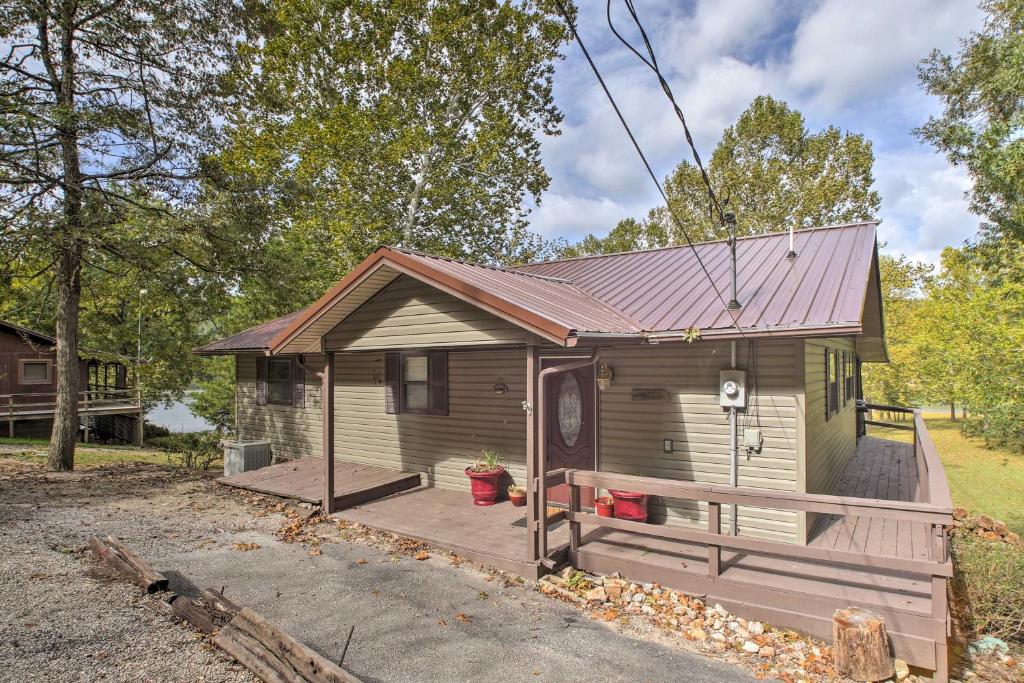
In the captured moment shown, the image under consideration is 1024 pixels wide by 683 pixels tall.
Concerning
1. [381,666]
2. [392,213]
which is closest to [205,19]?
[392,213]

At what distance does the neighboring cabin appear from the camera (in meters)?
6.21

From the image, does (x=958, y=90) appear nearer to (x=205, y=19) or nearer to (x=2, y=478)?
(x=205, y=19)

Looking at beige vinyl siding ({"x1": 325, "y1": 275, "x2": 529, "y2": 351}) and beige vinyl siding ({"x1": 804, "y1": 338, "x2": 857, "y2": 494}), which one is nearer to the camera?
beige vinyl siding ({"x1": 325, "y1": 275, "x2": 529, "y2": 351})

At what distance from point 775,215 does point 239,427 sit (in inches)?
926

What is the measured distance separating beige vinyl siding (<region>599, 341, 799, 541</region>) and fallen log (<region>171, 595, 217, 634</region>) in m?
4.98

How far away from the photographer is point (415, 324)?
22.9 ft

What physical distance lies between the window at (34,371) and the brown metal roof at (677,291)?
2325 cm

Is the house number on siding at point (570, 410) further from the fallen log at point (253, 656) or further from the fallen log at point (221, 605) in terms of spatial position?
the fallen log at point (253, 656)

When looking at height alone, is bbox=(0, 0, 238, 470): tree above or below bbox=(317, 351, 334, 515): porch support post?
above

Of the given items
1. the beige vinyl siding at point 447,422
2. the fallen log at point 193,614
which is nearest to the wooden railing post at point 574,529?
the beige vinyl siding at point 447,422

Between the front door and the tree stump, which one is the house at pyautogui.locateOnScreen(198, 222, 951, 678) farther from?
the tree stump

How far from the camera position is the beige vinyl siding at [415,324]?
6305 mm

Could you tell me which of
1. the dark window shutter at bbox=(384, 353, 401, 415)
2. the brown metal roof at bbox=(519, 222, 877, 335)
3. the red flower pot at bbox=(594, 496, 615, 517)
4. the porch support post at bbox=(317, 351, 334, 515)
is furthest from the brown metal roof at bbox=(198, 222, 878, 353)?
the red flower pot at bbox=(594, 496, 615, 517)

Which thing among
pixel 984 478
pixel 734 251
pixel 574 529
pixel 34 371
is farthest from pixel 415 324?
pixel 34 371
